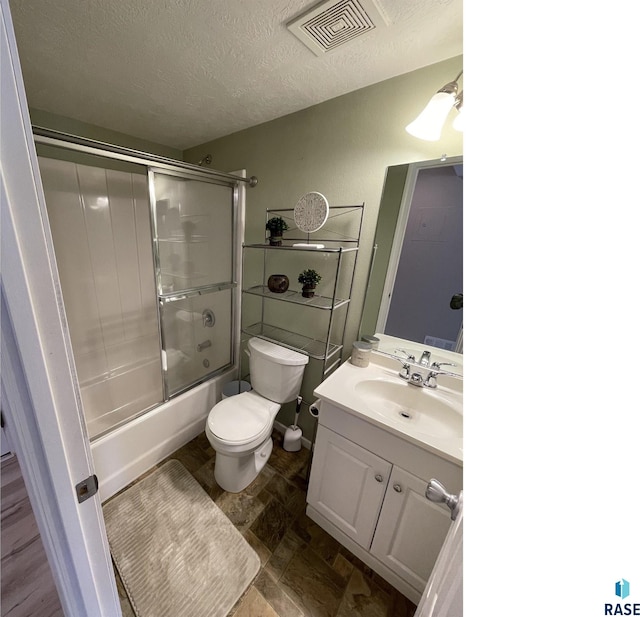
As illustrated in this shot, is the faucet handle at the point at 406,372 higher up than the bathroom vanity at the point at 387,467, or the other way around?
the faucet handle at the point at 406,372

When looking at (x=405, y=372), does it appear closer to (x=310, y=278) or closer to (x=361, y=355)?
(x=361, y=355)

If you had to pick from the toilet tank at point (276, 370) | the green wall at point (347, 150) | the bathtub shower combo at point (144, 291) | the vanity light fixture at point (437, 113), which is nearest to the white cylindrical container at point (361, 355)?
Answer: the green wall at point (347, 150)

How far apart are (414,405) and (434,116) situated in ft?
4.15

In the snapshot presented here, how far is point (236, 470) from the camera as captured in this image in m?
1.37

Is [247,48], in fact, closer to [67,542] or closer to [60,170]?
[60,170]

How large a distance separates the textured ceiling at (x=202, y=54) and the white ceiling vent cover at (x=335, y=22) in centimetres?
3

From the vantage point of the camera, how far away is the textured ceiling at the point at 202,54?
0.84 meters

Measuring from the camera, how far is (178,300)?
171 cm

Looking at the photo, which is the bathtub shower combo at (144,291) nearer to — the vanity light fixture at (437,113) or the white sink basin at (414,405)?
the vanity light fixture at (437,113)

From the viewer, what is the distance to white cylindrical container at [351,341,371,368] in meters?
1.32

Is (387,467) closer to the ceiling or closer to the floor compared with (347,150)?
closer to the floor

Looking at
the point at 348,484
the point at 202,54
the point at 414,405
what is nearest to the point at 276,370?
the point at 348,484
